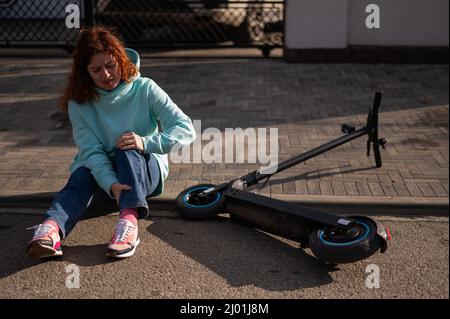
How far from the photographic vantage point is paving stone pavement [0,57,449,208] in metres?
4.95

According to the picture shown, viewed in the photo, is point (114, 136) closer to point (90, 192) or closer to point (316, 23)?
point (90, 192)

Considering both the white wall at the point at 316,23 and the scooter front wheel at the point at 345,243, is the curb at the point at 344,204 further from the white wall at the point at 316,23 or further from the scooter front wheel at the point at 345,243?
the white wall at the point at 316,23

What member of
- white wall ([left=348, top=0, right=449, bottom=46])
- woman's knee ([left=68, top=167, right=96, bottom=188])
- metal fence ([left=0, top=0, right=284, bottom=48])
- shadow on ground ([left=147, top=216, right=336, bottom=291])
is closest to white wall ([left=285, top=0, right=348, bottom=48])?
white wall ([left=348, top=0, right=449, bottom=46])

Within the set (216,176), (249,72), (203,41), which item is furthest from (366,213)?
(203,41)

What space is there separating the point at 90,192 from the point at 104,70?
0.78 meters

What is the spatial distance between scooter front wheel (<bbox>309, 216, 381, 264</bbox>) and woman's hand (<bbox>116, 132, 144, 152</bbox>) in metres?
1.23

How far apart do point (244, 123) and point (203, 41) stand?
158 inches

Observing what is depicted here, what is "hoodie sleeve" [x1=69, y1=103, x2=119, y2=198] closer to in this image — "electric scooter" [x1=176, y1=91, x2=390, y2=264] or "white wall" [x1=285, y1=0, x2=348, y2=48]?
"electric scooter" [x1=176, y1=91, x2=390, y2=264]

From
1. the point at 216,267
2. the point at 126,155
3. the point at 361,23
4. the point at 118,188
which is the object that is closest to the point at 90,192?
the point at 118,188

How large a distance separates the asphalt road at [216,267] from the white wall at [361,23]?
5142 millimetres

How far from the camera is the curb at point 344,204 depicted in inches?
176

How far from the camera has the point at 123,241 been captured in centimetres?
385

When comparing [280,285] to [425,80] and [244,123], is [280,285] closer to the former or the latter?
[244,123]

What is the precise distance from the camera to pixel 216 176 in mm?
Answer: 5105
